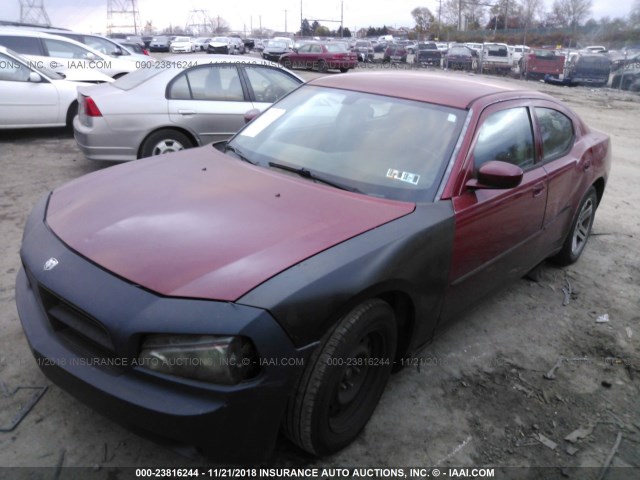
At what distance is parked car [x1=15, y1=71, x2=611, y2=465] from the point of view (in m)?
1.92

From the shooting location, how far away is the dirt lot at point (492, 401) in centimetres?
239

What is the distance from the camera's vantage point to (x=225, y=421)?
1.89 m

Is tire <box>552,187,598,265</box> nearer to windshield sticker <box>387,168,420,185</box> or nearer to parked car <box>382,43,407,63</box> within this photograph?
windshield sticker <box>387,168,420,185</box>

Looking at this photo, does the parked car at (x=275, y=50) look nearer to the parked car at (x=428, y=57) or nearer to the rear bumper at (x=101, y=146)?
the parked car at (x=428, y=57)

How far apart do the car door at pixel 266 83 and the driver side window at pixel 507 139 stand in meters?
3.88

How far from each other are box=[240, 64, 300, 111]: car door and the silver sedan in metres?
0.01

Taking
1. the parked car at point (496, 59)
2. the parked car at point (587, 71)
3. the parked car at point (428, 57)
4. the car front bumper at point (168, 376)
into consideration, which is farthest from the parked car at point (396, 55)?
the car front bumper at point (168, 376)

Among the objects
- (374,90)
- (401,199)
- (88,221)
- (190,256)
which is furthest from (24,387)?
(374,90)

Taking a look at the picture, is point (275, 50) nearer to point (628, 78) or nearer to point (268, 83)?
point (628, 78)

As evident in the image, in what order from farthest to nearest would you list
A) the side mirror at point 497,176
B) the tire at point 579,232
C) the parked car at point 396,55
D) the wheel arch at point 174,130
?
the parked car at point 396,55
the wheel arch at point 174,130
the tire at point 579,232
the side mirror at point 497,176

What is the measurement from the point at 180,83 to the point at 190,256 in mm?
4787

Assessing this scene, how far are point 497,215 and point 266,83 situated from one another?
467cm

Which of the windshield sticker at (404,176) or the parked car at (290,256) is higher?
the windshield sticker at (404,176)

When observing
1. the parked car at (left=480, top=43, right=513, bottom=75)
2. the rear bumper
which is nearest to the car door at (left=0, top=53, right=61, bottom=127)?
the rear bumper
